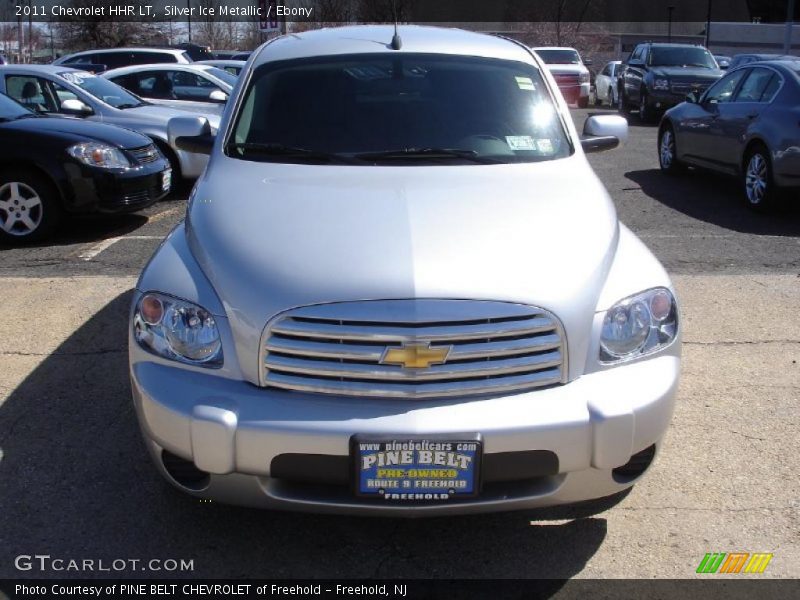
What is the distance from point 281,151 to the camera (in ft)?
13.6

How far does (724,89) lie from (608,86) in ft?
59.2

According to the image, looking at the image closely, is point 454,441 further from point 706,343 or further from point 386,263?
point 706,343

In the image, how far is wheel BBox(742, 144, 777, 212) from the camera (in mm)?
8930

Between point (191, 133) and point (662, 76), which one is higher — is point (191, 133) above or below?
above

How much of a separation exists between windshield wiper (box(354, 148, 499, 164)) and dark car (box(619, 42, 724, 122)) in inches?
624

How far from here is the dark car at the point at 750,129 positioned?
346 inches

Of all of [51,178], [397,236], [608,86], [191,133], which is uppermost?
[191,133]

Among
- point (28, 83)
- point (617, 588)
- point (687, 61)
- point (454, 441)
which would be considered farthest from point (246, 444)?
point (687, 61)

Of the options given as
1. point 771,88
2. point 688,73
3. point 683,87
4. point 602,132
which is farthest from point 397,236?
point 688,73

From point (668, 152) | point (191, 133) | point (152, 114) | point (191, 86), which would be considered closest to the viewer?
point (191, 133)

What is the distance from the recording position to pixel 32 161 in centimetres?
767

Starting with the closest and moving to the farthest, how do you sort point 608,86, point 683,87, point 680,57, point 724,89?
point 724,89, point 683,87, point 680,57, point 608,86

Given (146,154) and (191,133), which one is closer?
(191,133)

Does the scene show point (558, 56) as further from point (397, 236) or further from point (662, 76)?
point (397, 236)
